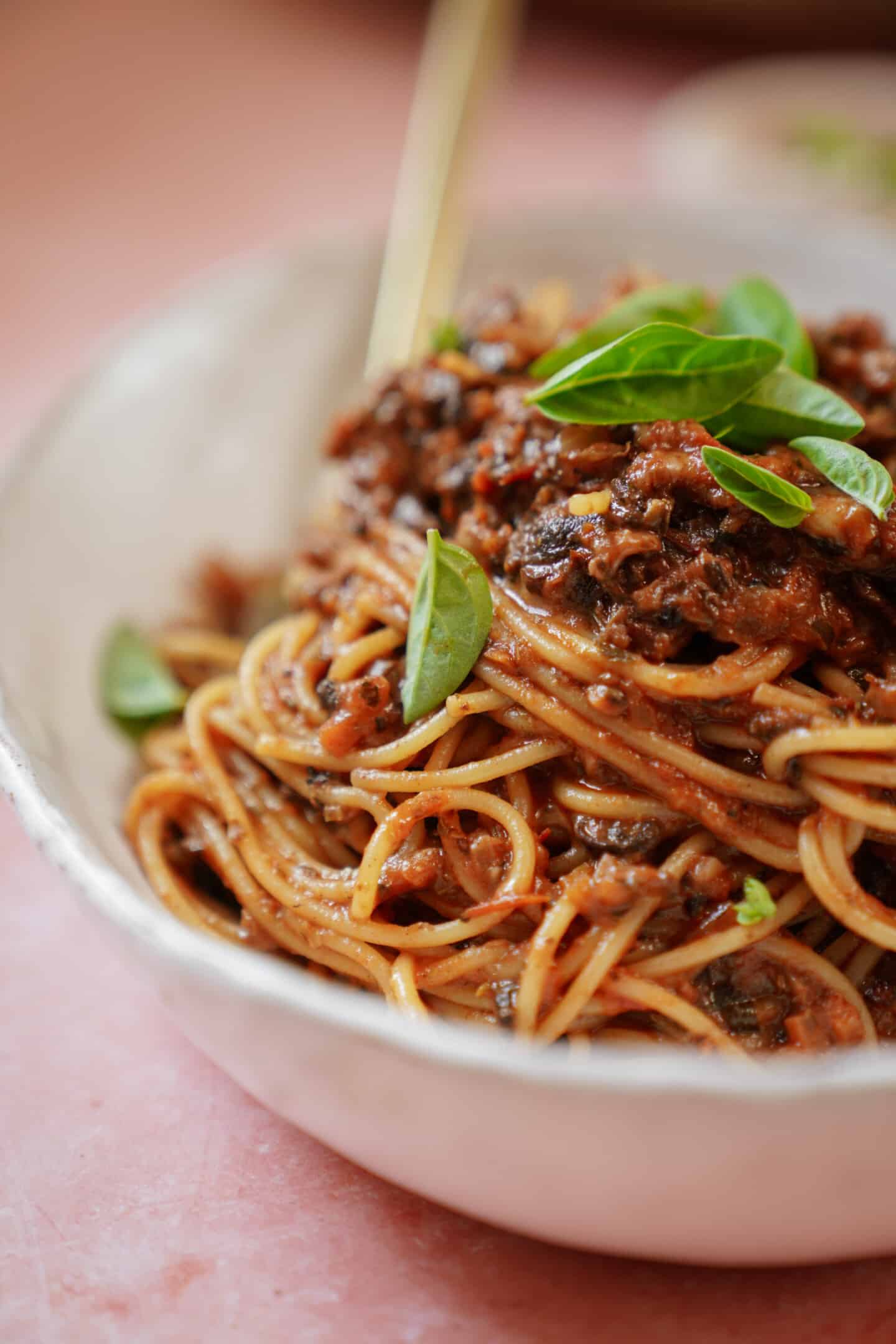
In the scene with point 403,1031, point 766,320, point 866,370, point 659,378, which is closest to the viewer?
point 403,1031

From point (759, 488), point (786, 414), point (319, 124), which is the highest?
point (786, 414)

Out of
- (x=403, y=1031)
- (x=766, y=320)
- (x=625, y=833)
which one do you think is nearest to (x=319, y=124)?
(x=766, y=320)

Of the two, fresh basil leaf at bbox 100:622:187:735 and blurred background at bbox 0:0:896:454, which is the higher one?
blurred background at bbox 0:0:896:454

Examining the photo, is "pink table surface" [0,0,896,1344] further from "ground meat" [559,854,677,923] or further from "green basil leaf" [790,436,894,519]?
A: "green basil leaf" [790,436,894,519]

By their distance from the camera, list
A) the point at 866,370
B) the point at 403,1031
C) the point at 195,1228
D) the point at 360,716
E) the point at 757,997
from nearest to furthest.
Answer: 1. the point at 403,1031
2. the point at 195,1228
3. the point at 757,997
4. the point at 360,716
5. the point at 866,370

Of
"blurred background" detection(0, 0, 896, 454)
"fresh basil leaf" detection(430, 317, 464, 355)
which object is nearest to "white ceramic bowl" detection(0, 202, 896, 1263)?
"blurred background" detection(0, 0, 896, 454)

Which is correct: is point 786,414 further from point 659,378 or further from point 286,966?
point 286,966
